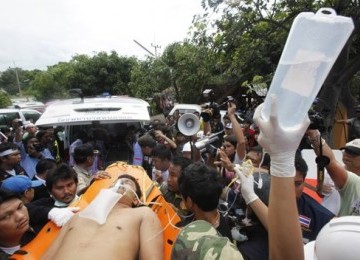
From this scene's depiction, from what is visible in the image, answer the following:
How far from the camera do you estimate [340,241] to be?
1208mm

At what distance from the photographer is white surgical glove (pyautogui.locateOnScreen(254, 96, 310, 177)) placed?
1.26 metres

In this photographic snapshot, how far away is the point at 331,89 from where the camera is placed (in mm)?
7910

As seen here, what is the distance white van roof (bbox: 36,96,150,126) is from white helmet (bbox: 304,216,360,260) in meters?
4.06

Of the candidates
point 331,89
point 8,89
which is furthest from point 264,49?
point 8,89

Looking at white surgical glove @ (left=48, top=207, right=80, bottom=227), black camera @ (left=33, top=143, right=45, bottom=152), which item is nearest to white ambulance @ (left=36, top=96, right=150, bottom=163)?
black camera @ (left=33, top=143, right=45, bottom=152)

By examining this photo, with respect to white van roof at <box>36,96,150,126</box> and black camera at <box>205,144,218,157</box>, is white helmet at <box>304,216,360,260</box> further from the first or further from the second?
white van roof at <box>36,96,150,126</box>

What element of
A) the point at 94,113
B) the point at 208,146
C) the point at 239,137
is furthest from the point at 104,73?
the point at 239,137

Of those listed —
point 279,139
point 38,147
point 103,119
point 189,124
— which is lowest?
point 38,147

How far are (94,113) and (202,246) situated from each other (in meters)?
4.40

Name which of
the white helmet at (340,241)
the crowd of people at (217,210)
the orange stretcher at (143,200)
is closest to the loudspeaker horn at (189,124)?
the crowd of people at (217,210)

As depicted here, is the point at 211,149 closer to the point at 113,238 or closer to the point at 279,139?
the point at 113,238

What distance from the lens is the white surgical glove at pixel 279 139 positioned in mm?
1258

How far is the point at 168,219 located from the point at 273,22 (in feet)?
23.9

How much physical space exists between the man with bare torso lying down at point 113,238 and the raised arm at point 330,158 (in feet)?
3.97
